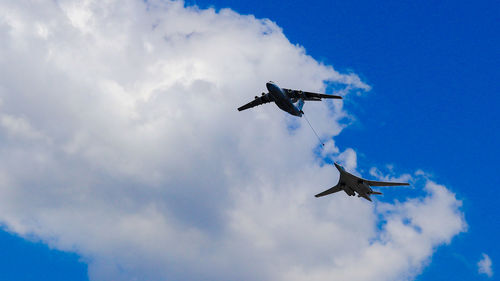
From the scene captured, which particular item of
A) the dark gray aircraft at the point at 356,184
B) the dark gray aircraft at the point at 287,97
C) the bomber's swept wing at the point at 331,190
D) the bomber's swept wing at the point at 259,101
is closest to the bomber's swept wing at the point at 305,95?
the dark gray aircraft at the point at 287,97

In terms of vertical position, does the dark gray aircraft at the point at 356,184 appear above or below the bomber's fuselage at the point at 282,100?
below

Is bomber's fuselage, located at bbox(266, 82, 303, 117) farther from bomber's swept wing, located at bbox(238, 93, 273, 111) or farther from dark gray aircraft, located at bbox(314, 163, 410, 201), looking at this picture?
dark gray aircraft, located at bbox(314, 163, 410, 201)

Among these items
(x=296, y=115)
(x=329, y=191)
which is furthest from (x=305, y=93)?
(x=329, y=191)

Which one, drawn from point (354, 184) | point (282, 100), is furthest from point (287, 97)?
point (354, 184)

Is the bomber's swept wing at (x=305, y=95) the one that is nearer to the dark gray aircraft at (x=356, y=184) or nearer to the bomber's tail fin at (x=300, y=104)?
the bomber's tail fin at (x=300, y=104)

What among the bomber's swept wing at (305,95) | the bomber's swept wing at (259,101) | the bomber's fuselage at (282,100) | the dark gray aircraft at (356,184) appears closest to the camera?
the bomber's fuselage at (282,100)

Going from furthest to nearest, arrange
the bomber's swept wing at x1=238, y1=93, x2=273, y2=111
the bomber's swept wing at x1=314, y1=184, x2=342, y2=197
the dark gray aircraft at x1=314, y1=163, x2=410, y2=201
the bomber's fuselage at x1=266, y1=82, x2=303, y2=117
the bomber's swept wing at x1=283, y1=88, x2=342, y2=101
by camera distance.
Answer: the bomber's swept wing at x1=238, y1=93, x2=273, y2=111 → the bomber's swept wing at x1=314, y1=184, x2=342, y2=197 → the bomber's swept wing at x1=283, y1=88, x2=342, y2=101 → the dark gray aircraft at x1=314, y1=163, x2=410, y2=201 → the bomber's fuselage at x1=266, y1=82, x2=303, y2=117

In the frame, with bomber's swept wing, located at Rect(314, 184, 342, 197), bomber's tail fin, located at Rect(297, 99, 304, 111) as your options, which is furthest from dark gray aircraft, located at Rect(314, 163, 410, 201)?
bomber's tail fin, located at Rect(297, 99, 304, 111)

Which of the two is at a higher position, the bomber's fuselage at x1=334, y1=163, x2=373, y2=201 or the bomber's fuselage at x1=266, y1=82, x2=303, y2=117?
the bomber's fuselage at x1=266, y1=82, x2=303, y2=117

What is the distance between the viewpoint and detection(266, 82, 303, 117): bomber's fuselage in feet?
322

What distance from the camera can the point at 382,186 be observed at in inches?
4181

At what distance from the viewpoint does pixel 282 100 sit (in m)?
101

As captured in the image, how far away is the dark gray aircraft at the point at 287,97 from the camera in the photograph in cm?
9894

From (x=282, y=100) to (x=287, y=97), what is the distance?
1362 mm
